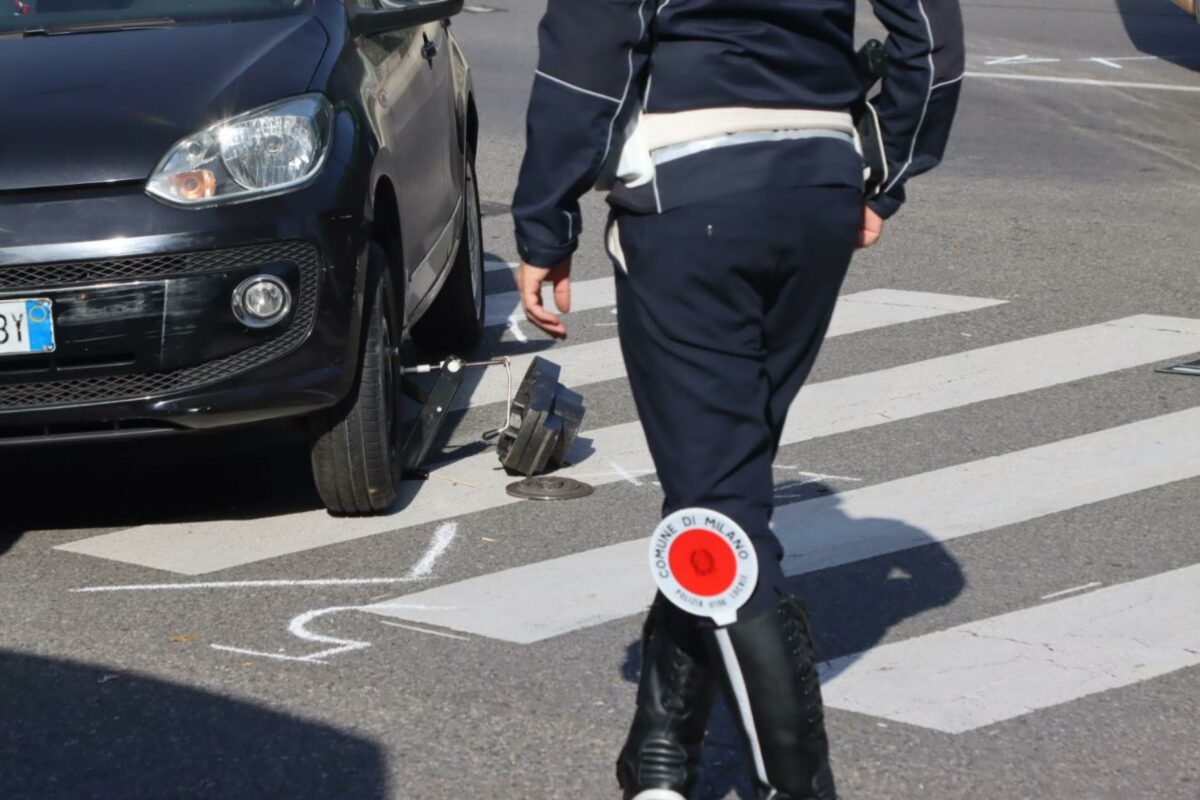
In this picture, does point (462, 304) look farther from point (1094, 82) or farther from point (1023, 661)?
point (1094, 82)

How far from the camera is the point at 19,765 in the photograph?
387 centimetres

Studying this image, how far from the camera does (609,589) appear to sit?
4.96 metres

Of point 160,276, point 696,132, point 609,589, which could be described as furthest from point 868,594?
point 696,132

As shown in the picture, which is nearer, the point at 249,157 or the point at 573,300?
the point at 249,157

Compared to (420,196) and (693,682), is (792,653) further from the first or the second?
(420,196)

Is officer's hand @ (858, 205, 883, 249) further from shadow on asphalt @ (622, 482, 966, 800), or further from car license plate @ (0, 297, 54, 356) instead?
car license plate @ (0, 297, 54, 356)

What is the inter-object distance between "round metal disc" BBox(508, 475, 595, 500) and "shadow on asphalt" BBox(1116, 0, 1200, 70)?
12134mm

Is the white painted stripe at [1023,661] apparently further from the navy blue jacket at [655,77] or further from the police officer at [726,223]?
the navy blue jacket at [655,77]

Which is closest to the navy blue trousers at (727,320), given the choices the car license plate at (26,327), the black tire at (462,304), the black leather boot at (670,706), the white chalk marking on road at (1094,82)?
the black leather boot at (670,706)

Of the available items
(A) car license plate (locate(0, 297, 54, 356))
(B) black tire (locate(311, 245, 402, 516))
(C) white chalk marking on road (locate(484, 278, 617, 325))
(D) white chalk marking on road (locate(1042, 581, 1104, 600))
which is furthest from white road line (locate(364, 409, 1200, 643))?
(C) white chalk marking on road (locate(484, 278, 617, 325))

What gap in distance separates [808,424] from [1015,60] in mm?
10664

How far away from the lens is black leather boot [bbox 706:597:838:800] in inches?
127

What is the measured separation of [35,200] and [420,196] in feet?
5.16

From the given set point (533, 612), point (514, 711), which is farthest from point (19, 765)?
point (533, 612)
